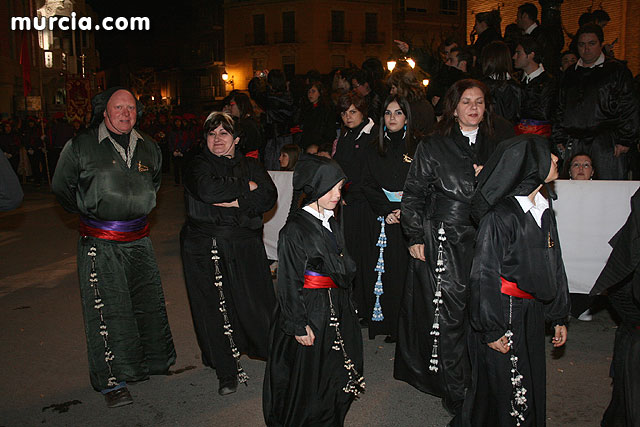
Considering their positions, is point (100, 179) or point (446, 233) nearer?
point (446, 233)

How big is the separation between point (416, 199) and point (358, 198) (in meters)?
1.52

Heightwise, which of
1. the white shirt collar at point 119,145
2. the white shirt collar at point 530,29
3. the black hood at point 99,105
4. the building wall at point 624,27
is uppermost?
the building wall at point 624,27

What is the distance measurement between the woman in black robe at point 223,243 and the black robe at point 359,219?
1.30 m

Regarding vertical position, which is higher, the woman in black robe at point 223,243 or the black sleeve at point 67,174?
the black sleeve at point 67,174

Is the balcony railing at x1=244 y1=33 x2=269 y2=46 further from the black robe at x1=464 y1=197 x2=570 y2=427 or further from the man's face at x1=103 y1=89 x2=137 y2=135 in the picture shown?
the black robe at x1=464 y1=197 x2=570 y2=427

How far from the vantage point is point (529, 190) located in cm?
354

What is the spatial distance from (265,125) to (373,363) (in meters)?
5.57

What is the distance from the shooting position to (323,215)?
4008 millimetres

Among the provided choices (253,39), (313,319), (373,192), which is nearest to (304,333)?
(313,319)

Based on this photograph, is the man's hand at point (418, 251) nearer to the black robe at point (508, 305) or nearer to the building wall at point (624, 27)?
the black robe at point (508, 305)

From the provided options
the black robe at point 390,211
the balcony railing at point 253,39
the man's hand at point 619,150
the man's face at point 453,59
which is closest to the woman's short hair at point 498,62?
the man's face at point 453,59

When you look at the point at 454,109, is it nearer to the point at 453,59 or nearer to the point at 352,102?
the point at 352,102

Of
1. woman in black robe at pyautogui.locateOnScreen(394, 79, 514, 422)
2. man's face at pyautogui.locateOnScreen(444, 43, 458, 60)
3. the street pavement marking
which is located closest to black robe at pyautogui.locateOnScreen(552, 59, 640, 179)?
man's face at pyautogui.locateOnScreen(444, 43, 458, 60)

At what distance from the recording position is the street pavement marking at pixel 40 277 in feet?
26.6
